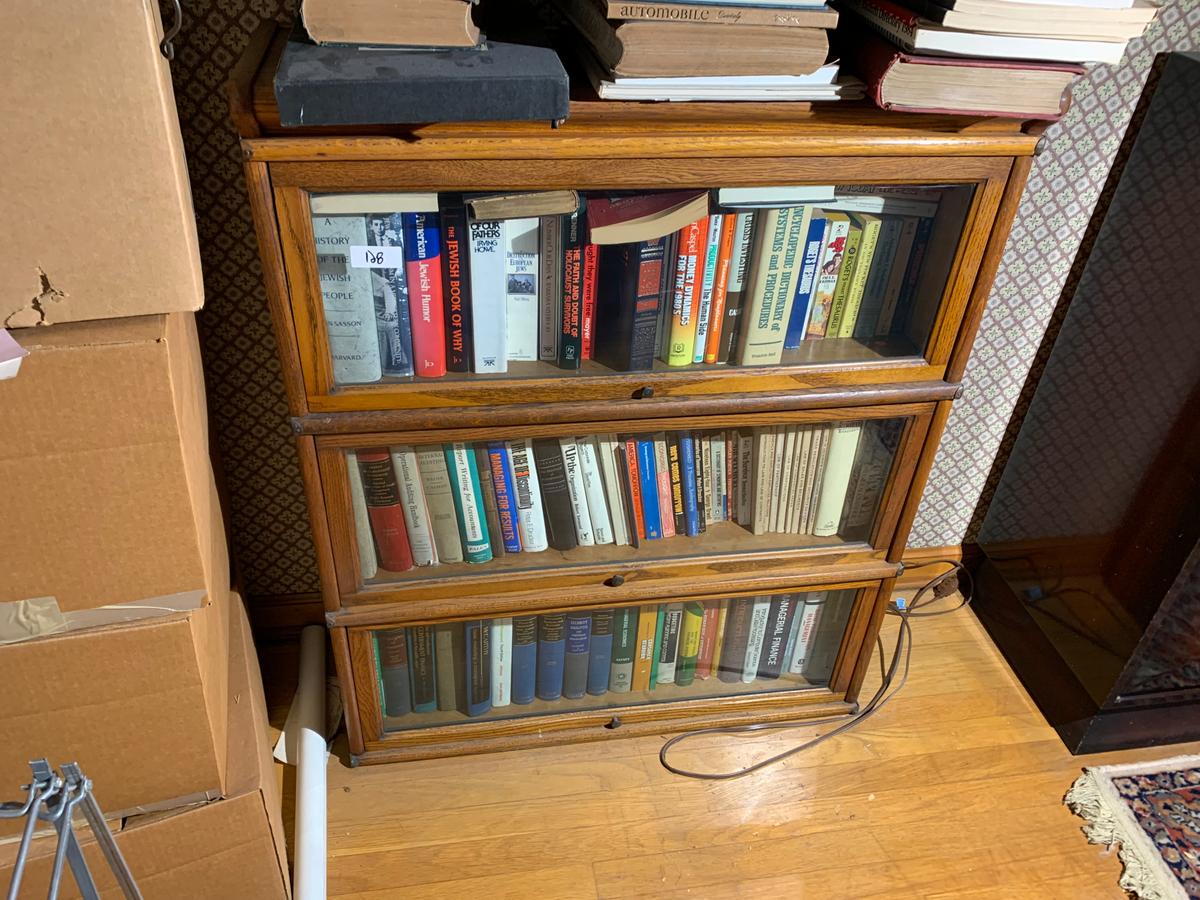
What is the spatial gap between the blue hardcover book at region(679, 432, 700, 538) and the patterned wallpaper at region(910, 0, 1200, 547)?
1.83ft

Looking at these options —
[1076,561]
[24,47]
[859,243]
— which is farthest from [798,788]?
[24,47]

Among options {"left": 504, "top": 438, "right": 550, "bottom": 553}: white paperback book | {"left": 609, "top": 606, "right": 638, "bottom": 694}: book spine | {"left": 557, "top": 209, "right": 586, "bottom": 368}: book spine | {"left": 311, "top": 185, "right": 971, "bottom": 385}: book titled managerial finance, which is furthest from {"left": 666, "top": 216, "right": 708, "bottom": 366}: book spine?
{"left": 609, "top": 606, "right": 638, "bottom": 694}: book spine

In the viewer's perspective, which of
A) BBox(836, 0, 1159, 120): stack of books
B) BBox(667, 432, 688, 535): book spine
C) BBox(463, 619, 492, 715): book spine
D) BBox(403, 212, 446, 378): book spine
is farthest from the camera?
BBox(463, 619, 492, 715): book spine

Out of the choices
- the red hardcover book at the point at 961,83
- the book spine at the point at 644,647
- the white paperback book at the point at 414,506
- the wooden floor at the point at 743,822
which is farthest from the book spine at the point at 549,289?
the wooden floor at the point at 743,822

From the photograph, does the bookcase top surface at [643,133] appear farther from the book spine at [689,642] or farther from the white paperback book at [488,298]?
the book spine at [689,642]

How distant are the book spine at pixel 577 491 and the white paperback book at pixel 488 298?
0.16 m

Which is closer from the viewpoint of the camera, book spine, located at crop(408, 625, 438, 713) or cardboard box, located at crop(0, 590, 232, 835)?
cardboard box, located at crop(0, 590, 232, 835)

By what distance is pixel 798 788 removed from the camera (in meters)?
1.47

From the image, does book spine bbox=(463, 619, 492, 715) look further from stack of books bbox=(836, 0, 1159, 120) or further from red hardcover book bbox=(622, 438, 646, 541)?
stack of books bbox=(836, 0, 1159, 120)

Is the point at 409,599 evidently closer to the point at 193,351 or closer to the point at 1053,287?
the point at 193,351

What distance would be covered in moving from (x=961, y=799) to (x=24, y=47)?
1.52 meters

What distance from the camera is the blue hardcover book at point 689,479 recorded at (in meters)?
1.29

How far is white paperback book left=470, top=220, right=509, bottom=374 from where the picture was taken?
1050mm

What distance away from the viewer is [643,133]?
95 cm
